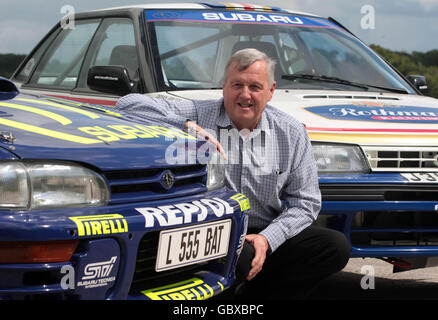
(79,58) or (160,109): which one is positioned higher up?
(79,58)

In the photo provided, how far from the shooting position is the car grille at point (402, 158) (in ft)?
14.5

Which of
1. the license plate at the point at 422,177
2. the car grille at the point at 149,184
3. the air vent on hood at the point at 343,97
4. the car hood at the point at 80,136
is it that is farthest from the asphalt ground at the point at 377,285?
the car hood at the point at 80,136

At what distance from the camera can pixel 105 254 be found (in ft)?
9.09

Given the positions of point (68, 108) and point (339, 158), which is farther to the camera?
point (339, 158)

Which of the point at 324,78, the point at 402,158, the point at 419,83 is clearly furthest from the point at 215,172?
the point at 419,83

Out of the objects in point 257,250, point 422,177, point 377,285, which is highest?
point 422,177

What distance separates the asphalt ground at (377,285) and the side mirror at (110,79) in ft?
5.44

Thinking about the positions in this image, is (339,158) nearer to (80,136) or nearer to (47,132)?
(80,136)

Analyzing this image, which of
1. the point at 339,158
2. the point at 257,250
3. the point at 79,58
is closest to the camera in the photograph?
the point at 257,250

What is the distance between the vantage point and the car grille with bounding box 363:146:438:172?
4.41 m

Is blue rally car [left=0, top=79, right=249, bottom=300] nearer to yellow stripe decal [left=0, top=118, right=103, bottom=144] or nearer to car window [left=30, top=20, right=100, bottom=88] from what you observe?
yellow stripe decal [left=0, top=118, right=103, bottom=144]

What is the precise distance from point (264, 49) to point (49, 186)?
3050mm

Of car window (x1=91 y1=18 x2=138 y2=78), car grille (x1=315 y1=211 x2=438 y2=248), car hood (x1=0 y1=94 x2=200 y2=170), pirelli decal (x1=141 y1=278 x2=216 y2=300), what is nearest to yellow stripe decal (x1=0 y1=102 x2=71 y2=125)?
car hood (x1=0 y1=94 x2=200 y2=170)

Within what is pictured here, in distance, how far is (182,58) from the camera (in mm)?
5164
